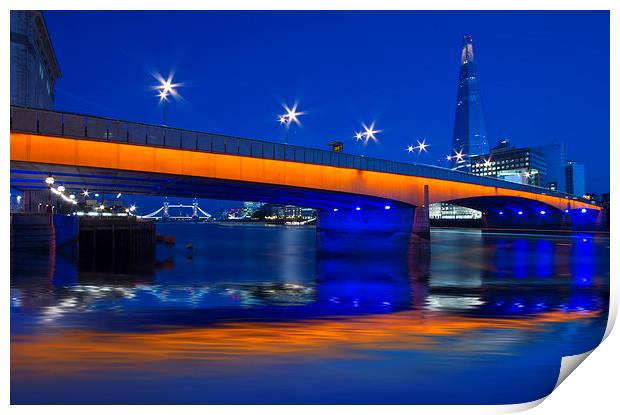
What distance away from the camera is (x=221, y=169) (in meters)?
39.7

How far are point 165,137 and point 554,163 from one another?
203951 millimetres

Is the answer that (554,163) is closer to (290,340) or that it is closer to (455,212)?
(455,212)

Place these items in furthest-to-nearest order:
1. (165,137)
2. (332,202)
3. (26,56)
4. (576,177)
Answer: (576,177)
(26,56)
(332,202)
(165,137)

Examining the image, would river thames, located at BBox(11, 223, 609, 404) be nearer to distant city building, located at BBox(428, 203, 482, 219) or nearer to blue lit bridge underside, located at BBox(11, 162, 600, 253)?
blue lit bridge underside, located at BBox(11, 162, 600, 253)

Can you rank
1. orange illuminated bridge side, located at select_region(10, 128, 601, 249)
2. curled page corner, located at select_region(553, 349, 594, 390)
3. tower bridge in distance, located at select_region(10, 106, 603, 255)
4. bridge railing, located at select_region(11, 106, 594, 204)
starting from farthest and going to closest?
orange illuminated bridge side, located at select_region(10, 128, 601, 249)
tower bridge in distance, located at select_region(10, 106, 603, 255)
bridge railing, located at select_region(11, 106, 594, 204)
curled page corner, located at select_region(553, 349, 594, 390)

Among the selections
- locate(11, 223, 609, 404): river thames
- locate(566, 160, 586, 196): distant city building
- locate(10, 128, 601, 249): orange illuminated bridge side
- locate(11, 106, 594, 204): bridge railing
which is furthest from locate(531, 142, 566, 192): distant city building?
locate(11, 223, 609, 404): river thames

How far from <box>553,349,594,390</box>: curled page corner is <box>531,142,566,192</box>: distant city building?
202 metres

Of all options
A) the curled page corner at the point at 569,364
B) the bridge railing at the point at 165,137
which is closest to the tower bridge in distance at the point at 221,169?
the bridge railing at the point at 165,137

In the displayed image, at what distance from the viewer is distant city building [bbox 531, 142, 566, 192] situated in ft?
617

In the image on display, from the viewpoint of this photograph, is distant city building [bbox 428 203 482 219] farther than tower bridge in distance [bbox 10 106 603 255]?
Yes

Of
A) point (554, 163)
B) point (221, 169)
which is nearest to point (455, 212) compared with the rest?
point (554, 163)

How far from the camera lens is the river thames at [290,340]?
25.8 ft
